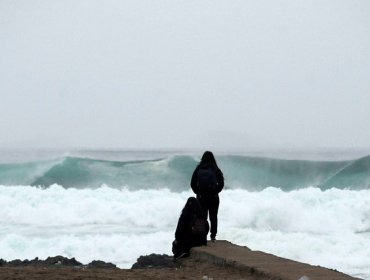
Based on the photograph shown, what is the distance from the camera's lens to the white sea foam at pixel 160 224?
15977 mm

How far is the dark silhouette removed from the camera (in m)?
10.3

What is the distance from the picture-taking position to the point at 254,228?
21.0m

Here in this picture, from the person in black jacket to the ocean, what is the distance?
11.2 ft

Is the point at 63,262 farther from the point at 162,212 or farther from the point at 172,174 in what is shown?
the point at 172,174

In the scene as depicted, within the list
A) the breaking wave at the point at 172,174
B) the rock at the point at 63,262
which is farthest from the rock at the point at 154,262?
the breaking wave at the point at 172,174

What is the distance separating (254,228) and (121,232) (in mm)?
3753

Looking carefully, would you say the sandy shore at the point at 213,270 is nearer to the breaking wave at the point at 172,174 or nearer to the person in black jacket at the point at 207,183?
the person in black jacket at the point at 207,183

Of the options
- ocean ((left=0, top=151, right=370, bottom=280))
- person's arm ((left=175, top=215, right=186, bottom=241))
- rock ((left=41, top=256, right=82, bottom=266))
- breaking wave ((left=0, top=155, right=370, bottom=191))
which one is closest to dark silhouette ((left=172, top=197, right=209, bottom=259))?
person's arm ((left=175, top=215, right=186, bottom=241))

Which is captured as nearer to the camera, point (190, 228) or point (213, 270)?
point (213, 270)

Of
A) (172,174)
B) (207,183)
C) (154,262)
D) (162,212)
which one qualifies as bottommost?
(162,212)

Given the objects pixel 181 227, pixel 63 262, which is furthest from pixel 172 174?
pixel 181 227

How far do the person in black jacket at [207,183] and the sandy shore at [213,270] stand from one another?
0.91 metres

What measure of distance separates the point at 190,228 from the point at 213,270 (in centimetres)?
121

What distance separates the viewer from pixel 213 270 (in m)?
9.17
